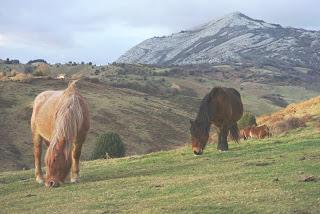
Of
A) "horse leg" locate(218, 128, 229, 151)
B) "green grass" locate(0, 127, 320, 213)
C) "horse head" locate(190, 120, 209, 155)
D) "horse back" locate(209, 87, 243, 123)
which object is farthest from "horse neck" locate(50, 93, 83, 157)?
"horse leg" locate(218, 128, 229, 151)

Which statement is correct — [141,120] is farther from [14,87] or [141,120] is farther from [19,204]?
[19,204]

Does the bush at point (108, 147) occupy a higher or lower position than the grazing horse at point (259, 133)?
lower

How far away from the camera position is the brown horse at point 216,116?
63.0 ft

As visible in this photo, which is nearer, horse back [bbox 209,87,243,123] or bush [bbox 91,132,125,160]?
horse back [bbox 209,87,243,123]

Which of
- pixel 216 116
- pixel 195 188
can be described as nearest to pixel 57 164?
pixel 195 188

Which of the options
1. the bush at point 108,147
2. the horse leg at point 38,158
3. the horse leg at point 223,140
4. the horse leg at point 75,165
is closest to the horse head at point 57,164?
the horse leg at point 75,165

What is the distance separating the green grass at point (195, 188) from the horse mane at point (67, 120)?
1.33m

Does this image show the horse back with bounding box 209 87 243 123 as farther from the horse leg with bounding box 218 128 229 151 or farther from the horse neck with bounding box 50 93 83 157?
the horse neck with bounding box 50 93 83 157

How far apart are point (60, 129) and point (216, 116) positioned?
801cm

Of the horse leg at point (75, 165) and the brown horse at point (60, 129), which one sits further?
the horse leg at point (75, 165)

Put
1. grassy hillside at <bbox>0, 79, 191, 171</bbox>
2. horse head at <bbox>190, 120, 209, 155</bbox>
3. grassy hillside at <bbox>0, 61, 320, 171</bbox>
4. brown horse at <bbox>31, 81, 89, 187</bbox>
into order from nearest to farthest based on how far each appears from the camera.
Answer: brown horse at <bbox>31, 81, 89, 187</bbox>, horse head at <bbox>190, 120, 209, 155</bbox>, grassy hillside at <bbox>0, 79, 191, 171</bbox>, grassy hillside at <bbox>0, 61, 320, 171</bbox>

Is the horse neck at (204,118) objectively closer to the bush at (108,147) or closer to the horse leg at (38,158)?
the horse leg at (38,158)

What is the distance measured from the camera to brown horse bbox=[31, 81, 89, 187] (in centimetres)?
1364

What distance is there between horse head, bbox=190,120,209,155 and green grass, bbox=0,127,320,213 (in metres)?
0.52
